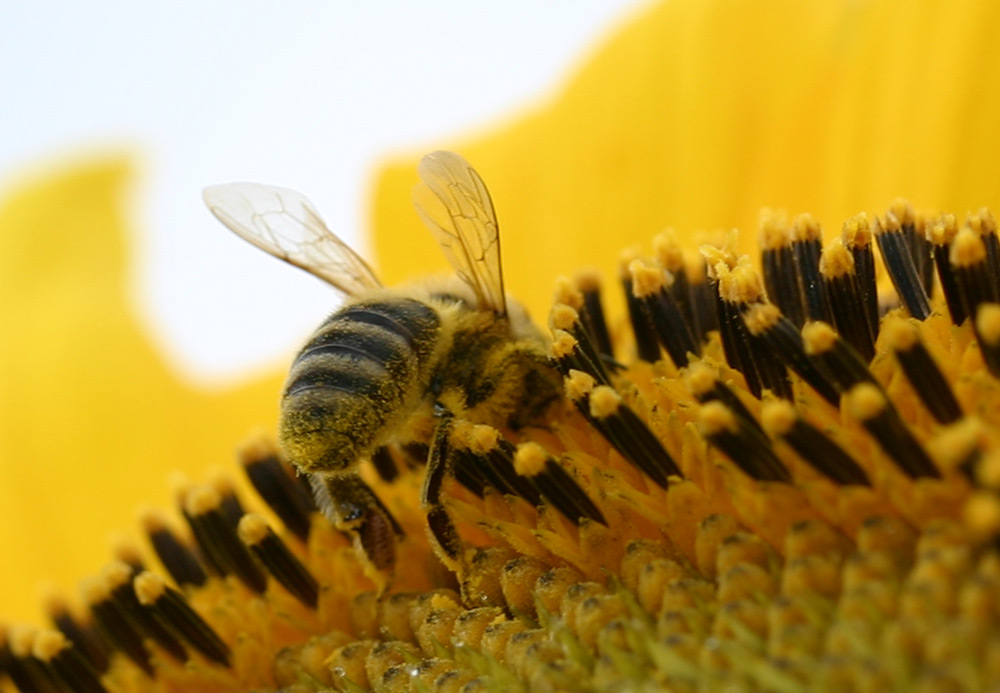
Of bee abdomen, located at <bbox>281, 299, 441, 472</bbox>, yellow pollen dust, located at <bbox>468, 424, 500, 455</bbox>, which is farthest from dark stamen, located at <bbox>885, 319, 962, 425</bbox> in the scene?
bee abdomen, located at <bbox>281, 299, 441, 472</bbox>

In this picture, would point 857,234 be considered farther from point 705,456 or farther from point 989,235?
point 705,456

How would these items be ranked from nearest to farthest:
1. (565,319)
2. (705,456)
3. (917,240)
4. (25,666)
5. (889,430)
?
(889,430), (705,456), (565,319), (917,240), (25,666)

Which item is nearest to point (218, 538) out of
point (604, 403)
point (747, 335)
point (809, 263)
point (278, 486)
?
point (278, 486)

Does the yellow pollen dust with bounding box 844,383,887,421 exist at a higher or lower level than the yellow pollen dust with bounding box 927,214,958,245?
lower

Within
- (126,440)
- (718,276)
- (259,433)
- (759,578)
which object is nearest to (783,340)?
(718,276)

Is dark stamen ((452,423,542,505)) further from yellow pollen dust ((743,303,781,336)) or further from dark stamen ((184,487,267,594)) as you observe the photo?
dark stamen ((184,487,267,594))
